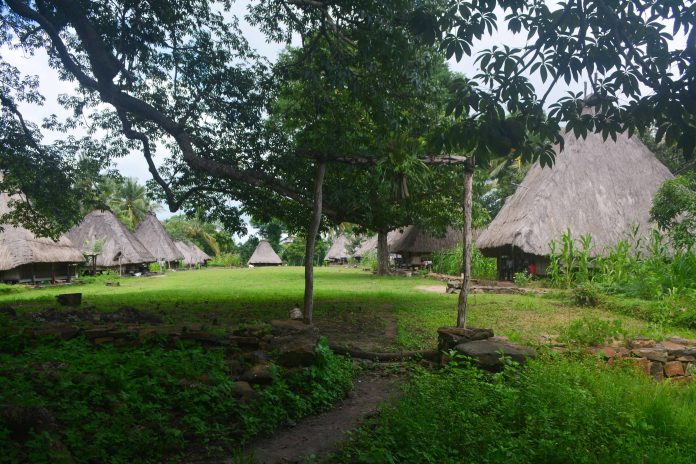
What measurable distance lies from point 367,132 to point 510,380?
6776 millimetres

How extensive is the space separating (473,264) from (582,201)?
6.75 metres

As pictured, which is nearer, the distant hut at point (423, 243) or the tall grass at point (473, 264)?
the tall grass at point (473, 264)

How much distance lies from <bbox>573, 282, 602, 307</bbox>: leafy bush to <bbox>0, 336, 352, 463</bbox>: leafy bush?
8500 mm

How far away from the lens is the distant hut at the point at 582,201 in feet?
51.1

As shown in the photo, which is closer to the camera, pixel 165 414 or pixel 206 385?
pixel 165 414

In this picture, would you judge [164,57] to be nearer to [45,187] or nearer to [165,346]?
[45,187]

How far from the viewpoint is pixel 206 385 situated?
4199 mm

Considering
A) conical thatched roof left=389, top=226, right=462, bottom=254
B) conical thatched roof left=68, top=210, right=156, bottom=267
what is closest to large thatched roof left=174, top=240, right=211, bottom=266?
conical thatched roof left=68, top=210, right=156, bottom=267

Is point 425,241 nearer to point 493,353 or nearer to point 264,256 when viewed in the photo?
point 493,353

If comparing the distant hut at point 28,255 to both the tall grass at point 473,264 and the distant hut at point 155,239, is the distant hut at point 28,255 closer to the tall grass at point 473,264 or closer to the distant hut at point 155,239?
the distant hut at point 155,239

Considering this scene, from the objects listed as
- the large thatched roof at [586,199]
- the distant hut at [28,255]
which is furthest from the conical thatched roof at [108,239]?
the large thatched roof at [586,199]

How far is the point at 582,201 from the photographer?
1636cm

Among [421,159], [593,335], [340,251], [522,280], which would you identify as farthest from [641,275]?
[340,251]

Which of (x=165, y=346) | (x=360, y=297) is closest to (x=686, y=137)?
(x=165, y=346)
